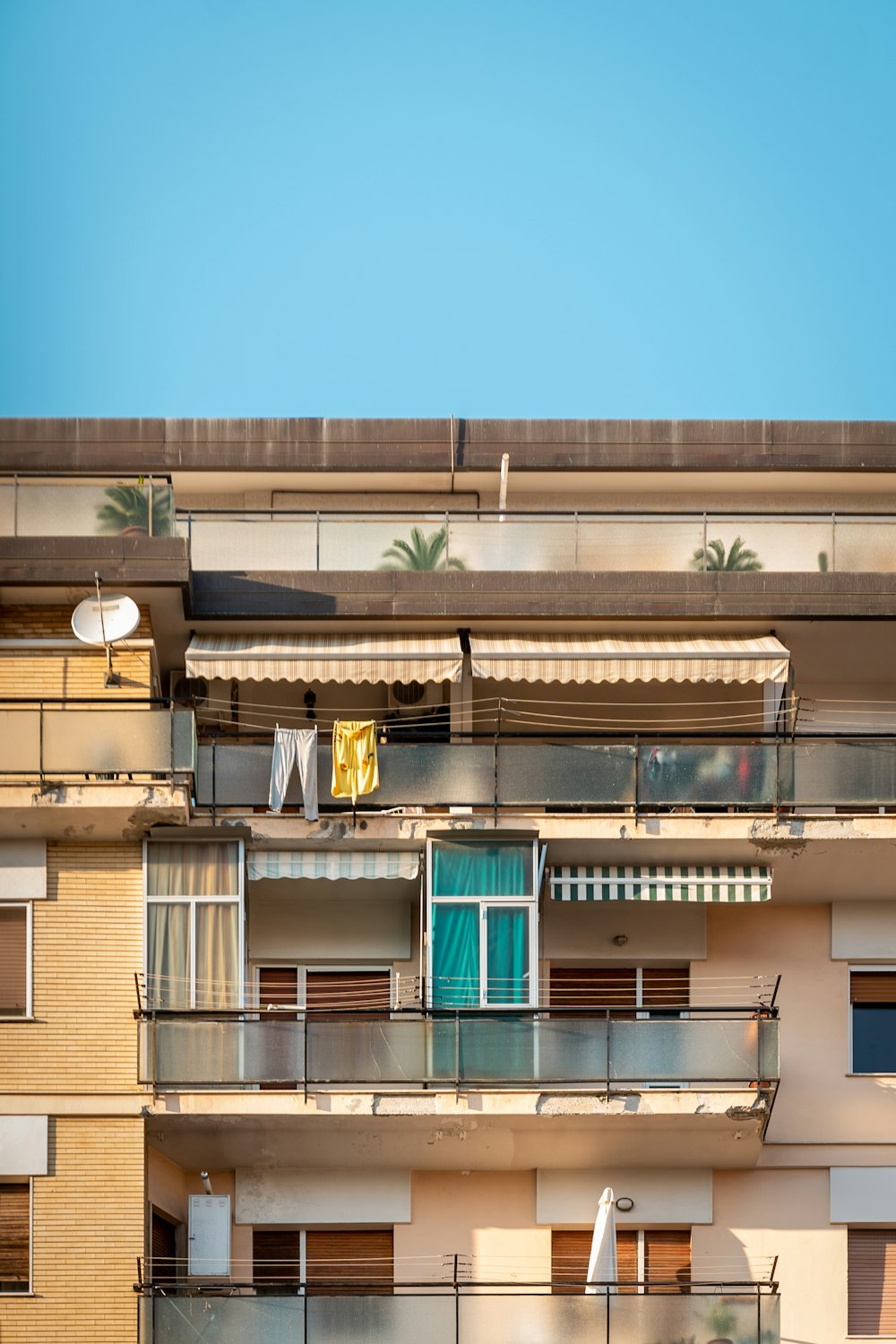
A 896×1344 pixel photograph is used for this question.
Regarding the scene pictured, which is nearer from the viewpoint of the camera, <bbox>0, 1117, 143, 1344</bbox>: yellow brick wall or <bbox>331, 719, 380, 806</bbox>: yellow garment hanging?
<bbox>0, 1117, 143, 1344</bbox>: yellow brick wall

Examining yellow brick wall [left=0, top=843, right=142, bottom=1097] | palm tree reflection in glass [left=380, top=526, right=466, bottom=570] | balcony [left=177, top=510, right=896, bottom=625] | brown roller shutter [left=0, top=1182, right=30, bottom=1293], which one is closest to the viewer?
brown roller shutter [left=0, top=1182, right=30, bottom=1293]

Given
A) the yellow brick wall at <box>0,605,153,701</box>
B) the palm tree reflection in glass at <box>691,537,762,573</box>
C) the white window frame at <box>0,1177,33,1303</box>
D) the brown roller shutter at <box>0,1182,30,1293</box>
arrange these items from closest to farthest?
the white window frame at <box>0,1177,33,1303</box> → the brown roller shutter at <box>0,1182,30,1293</box> → the yellow brick wall at <box>0,605,153,701</box> → the palm tree reflection in glass at <box>691,537,762,573</box>

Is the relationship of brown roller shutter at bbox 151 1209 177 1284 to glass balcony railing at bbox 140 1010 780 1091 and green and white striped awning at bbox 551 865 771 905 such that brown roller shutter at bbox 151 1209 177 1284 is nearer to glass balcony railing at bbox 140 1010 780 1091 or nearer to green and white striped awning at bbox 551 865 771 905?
glass balcony railing at bbox 140 1010 780 1091

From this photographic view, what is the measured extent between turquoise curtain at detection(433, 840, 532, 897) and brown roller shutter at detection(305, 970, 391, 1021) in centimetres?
158

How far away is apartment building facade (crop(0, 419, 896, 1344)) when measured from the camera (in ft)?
84.4

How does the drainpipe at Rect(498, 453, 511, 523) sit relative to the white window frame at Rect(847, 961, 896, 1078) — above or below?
above

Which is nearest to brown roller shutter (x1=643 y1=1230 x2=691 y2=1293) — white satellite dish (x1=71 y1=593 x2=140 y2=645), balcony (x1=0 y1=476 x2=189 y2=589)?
white satellite dish (x1=71 y1=593 x2=140 y2=645)

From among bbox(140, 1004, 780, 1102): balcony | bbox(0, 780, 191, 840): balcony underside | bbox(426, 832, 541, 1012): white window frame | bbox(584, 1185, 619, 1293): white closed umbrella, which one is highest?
bbox(0, 780, 191, 840): balcony underside

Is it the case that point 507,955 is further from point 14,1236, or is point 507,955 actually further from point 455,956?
point 14,1236

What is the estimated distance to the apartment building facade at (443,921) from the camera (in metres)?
25.7

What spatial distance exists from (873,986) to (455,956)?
494 cm

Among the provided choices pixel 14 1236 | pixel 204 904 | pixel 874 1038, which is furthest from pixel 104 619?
pixel 874 1038

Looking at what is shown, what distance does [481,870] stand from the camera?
27.5m

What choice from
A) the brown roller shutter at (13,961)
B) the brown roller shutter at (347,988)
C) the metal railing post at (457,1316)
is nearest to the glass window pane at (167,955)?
the brown roller shutter at (13,961)
